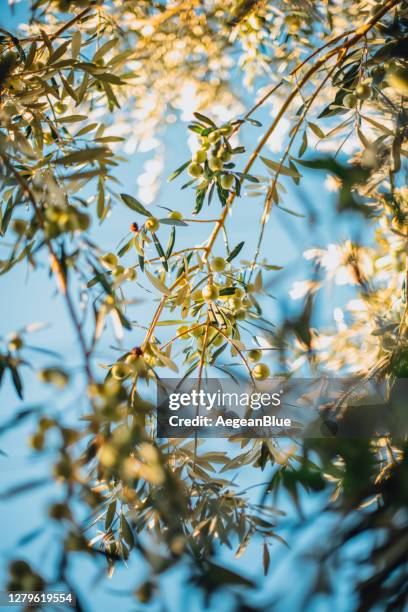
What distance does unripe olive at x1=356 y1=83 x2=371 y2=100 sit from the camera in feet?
3.24

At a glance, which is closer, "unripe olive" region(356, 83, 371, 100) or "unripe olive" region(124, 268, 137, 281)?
"unripe olive" region(124, 268, 137, 281)

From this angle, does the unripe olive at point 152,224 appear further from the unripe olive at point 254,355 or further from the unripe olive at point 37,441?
the unripe olive at point 37,441

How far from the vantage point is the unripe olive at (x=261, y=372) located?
1012 millimetres

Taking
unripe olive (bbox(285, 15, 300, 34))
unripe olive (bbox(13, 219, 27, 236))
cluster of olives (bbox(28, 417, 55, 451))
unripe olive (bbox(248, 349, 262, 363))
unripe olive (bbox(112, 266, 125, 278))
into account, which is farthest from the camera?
unripe olive (bbox(285, 15, 300, 34))

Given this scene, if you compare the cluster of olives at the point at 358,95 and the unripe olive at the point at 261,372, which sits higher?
the cluster of olives at the point at 358,95

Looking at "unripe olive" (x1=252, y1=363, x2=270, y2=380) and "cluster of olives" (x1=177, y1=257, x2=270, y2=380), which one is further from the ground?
"cluster of olives" (x1=177, y1=257, x2=270, y2=380)

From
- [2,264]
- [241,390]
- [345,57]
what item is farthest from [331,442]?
[345,57]

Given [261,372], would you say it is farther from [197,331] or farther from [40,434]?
[40,434]

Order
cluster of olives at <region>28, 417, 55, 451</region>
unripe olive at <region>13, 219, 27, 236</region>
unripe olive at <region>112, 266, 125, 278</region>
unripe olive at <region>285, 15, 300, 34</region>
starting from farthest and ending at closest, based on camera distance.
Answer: unripe olive at <region>285, 15, 300, 34</region> → unripe olive at <region>112, 266, 125, 278</region> → unripe olive at <region>13, 219, 27, 236</region> → cluster of olives at <region>28, 417, 55, 451</region>

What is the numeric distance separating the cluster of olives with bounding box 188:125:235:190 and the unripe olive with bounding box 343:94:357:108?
26cm

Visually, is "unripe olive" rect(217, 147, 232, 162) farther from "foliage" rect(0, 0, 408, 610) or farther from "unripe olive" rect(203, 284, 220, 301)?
"unripe olive" rect(203, 284, 220, 301)

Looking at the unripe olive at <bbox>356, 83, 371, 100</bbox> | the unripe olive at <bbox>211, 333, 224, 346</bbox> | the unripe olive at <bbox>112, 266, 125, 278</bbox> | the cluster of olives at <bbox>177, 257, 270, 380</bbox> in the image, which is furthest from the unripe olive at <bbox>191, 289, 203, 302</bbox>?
the unripe olive at <bbox>356, 83, 371, 100</bbox>

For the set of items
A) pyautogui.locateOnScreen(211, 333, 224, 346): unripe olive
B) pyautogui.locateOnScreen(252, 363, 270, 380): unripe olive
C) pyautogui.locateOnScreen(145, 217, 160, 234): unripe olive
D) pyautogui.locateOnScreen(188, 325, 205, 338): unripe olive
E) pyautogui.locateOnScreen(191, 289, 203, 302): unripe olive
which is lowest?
pyautogui.locateOnScreen(252, 363, 270, 380): unripe olive

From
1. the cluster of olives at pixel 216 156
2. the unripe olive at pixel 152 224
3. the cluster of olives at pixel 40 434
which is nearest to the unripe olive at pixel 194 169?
the cluster of olives at pixel 216 156
